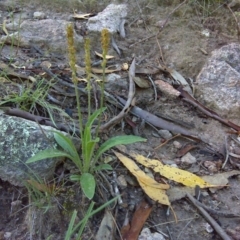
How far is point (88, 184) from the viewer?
1.40 metres

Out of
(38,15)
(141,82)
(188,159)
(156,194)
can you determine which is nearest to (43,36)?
(38,15)

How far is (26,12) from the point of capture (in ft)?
8.64

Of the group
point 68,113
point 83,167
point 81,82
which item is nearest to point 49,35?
point 81,82

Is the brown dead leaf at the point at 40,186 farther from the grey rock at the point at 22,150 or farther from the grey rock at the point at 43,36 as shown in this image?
the grey rock at the point at 43,36

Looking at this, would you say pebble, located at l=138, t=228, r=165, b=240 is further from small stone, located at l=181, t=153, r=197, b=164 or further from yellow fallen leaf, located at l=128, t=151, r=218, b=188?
small stone, located at l=181, t=153, r=197, b=164

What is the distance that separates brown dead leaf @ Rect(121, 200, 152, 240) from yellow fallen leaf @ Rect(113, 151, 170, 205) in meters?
0.05

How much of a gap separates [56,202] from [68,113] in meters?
0.49

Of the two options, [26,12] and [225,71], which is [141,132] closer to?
[225,71]

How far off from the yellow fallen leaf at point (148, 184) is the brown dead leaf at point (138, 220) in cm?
5

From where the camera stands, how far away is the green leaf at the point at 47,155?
141cm

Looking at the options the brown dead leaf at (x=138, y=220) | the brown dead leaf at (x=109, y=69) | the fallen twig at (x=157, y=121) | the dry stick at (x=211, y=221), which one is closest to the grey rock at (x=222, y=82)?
the fallen twig at (x=157, y=121)

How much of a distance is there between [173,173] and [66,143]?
17.4 inches

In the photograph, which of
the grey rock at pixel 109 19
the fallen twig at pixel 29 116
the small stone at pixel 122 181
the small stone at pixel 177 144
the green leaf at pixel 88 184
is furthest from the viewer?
the grey rock at pixel 109 19

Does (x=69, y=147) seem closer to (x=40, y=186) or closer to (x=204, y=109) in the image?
(x=40, y=186)
